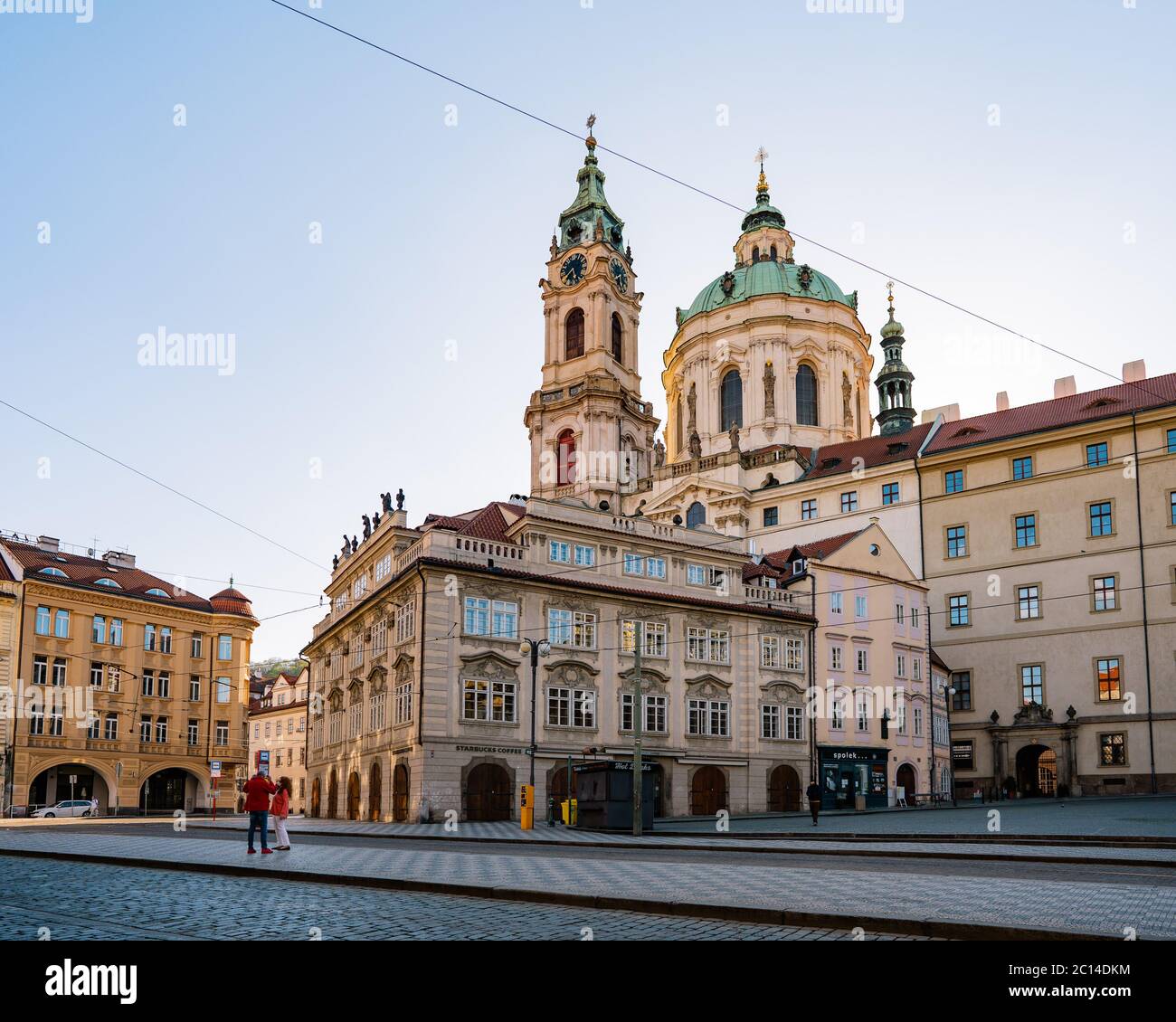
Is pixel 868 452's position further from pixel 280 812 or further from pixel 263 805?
pixel 263 805

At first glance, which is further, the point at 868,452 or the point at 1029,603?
the point at 868,452

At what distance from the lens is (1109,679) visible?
61.9 meters

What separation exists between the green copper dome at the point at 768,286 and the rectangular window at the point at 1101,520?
3339 cm

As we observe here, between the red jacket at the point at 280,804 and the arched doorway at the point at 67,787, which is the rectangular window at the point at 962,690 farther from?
the red jacket at the point at 280,804

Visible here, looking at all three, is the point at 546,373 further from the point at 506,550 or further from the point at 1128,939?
the point at 1128,939

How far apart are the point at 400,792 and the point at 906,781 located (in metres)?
27.7

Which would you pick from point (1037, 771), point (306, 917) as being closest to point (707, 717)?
point (1037, 771)

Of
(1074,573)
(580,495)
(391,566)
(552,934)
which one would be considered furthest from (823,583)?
(552,934)

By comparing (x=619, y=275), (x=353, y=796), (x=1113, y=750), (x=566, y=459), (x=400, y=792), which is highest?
(x=619, y=275)

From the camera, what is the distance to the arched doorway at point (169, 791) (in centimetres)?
6844

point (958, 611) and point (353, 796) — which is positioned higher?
point (958, 611)

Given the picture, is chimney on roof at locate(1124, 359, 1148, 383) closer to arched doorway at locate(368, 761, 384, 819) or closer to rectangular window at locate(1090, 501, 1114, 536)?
rectangular window at locate(1090, 501, 1114, 536)

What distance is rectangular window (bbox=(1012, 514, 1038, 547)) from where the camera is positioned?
65875mm
